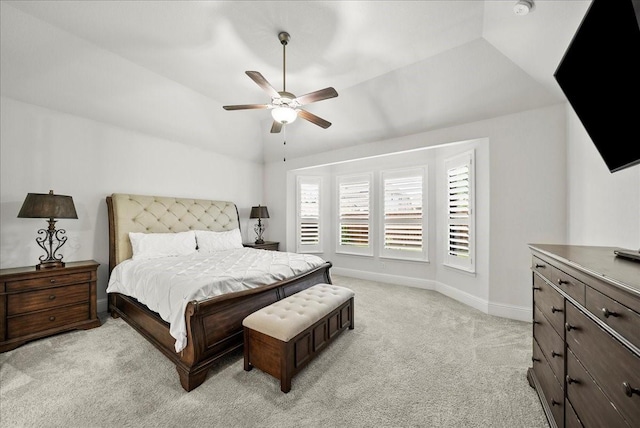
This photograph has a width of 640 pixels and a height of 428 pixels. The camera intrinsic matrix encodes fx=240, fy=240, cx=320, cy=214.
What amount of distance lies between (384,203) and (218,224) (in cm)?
332

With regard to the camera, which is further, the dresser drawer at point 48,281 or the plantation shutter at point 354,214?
the plantation shutter at point 354,214

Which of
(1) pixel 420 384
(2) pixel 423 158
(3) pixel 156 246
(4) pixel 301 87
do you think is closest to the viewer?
(1) pixel 420 384

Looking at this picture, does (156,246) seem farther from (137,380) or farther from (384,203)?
(384,203)

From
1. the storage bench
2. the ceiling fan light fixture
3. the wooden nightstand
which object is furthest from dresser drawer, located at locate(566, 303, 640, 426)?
the wooden nightstand

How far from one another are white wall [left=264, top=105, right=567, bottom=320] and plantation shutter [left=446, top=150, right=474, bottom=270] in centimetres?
19

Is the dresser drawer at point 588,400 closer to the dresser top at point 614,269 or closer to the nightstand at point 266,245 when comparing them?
the dresser top at point 614,269

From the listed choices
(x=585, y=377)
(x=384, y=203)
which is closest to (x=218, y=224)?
(x=384, y=203)

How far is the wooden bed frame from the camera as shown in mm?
1868

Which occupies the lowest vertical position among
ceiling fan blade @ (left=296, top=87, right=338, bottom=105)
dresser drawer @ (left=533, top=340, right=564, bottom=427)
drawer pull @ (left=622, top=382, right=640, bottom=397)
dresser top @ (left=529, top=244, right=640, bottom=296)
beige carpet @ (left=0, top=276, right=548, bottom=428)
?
beige carpet @ (left=0, top=276, right=548, bottom=428)

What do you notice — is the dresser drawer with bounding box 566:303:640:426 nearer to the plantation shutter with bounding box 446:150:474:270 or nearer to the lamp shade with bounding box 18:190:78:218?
the plantation shutter with bounding box 446:150:474:270

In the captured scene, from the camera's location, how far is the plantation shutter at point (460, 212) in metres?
3.54

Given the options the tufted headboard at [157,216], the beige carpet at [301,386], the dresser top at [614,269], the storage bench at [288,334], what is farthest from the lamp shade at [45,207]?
the dresser top at [614,269]

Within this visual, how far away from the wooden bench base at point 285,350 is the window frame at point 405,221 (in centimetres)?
279

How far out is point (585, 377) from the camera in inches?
40.4
